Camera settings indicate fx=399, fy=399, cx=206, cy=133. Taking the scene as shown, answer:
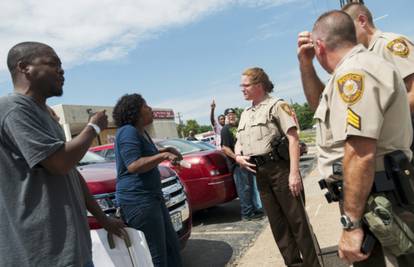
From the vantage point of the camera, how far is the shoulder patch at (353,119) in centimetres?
185

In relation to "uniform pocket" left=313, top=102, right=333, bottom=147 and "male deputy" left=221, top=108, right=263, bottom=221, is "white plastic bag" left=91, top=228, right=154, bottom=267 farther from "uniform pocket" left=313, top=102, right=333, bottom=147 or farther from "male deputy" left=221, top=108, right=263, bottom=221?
"male deputy" left=221, top=108, right=263, bottom=221

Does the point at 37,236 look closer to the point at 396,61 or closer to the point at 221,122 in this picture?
the point at 396,61

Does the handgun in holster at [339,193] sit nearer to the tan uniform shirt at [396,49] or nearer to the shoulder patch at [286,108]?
the tan uniform shirt at [396,49]

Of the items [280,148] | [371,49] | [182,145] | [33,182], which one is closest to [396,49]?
[371,49]

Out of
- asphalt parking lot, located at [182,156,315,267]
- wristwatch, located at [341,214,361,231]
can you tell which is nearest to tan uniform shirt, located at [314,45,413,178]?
wristwatch, located at [341,214,361,231]

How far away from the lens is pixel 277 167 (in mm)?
3750

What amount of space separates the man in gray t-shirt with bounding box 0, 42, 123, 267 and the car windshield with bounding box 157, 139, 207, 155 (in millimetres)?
4770

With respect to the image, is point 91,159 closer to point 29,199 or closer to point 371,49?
point 29,199

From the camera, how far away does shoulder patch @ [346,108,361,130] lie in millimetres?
1847

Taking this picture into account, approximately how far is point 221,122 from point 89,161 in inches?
141

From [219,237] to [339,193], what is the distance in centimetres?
352

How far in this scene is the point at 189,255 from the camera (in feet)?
16.1

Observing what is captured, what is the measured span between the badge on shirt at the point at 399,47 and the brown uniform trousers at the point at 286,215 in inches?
57.7

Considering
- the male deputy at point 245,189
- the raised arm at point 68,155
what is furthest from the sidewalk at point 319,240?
the raised arm at point 68,155
